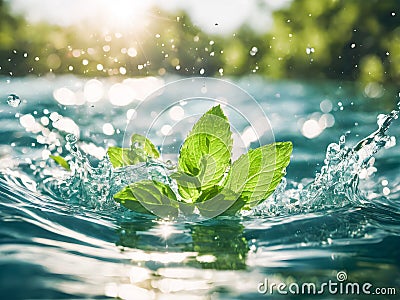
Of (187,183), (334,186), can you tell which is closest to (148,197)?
(187,183)

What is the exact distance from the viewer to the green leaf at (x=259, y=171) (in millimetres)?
1250

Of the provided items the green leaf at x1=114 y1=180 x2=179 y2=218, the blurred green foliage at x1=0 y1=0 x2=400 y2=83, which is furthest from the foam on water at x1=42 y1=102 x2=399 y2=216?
the blurred green foliage at x1=0 y1=0 x2=400 y2=83

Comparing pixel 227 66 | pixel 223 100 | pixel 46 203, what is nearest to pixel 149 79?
pixel 227 66

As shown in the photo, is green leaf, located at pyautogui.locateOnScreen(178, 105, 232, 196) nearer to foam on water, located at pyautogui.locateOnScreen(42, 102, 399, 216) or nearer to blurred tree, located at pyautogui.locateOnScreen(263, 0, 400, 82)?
foam on water, located at pyautogui.locateOnScreen(42, 102, 399, 216)

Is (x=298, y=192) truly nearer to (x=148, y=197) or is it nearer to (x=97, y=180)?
(x=97, y=180)

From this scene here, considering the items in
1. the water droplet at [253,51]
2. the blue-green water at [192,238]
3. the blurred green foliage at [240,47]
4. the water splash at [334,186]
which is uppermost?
the water droplet at [253,51]

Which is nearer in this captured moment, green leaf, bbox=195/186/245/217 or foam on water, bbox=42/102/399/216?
green leaf, bbox=195/186/245/217

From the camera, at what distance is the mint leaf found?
55.6 inches

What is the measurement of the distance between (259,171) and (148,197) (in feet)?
0.80

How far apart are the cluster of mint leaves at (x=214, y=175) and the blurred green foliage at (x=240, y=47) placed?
3.25 m

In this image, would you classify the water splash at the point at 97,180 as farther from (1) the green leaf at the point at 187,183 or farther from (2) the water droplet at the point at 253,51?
(2) the water droplet at the point at 253,51

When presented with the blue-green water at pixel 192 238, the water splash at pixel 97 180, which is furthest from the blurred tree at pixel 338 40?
the water splash at pixel 97 180

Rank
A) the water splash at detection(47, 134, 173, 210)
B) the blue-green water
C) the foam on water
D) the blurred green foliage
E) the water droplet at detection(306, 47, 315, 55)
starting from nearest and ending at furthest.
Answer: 1. the blue-green water
2. the water splash at detection(47, 134, 173, 210)
3. the foam on water
4. the blurred green foliage
5. the water droplet at detection(306, 47, 315, 55)

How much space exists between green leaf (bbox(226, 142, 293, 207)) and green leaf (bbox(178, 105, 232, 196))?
0.10ft
